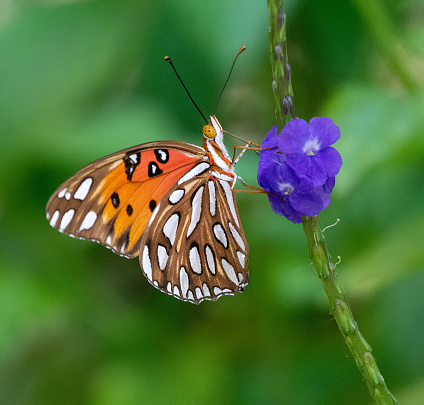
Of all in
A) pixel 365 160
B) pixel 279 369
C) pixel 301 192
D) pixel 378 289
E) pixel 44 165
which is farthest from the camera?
pixel 44 165

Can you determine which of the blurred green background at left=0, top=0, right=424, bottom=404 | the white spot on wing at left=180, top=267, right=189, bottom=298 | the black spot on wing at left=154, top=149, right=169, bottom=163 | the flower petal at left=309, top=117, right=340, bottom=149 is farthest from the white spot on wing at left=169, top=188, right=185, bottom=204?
the flower petal at left=309, top=117, right=340, bottom=149

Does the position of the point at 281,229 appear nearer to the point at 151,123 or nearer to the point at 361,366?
the point at 151,123

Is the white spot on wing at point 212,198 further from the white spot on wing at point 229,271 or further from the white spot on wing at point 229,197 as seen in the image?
the white spot on wing at point 229,271

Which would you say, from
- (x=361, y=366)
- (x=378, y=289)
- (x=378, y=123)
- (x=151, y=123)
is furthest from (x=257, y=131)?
(x=361, y=366)

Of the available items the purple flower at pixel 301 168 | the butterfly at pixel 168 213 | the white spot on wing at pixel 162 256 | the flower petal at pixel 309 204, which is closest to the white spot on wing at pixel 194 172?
the butterfly at pixel 168 213

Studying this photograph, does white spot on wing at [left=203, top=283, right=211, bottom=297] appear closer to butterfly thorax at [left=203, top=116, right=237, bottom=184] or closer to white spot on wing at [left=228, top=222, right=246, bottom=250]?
white spot on wing at [left=228, top=222, right=246, bottom=250]

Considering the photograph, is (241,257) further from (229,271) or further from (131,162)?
(131,162)

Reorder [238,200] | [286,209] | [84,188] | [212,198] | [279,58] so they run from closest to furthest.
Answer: [279,58] < [286,209] < [84,188] < [212,198] < [238,200]

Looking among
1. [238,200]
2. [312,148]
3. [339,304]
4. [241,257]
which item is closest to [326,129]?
[312,148]
